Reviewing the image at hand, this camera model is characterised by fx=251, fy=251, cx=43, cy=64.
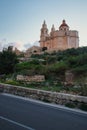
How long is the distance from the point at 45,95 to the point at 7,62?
17.8 m

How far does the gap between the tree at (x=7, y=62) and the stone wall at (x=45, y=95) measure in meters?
11.8

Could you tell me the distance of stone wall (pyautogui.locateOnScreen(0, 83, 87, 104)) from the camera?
14487 millimetres

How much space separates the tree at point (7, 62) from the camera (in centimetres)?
3332

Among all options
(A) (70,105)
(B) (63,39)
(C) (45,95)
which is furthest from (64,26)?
(A) (70,105)

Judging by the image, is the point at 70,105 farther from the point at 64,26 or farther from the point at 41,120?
the point at 64,26

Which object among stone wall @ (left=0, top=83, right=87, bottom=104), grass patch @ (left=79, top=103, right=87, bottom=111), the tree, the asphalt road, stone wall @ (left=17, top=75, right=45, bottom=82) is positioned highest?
the tree

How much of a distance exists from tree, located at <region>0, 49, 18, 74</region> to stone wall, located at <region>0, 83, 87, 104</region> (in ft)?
38.8

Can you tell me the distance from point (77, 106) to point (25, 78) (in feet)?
39.1

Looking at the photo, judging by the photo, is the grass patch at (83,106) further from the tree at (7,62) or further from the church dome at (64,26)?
the church dome at (64,26)

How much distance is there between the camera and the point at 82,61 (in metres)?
28.5

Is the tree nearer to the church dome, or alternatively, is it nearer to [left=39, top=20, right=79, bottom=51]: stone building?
[left=39, top=20, right=79, bottom=51]: stone building

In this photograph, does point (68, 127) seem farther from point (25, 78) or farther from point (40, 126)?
point (25, 78)

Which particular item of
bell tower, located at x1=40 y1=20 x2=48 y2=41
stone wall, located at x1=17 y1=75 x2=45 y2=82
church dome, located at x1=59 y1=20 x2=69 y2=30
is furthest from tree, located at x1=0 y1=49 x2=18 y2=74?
bell tower, located at x1=40 y1=20 x2=48 y2=41

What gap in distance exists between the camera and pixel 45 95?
54.5 feet
